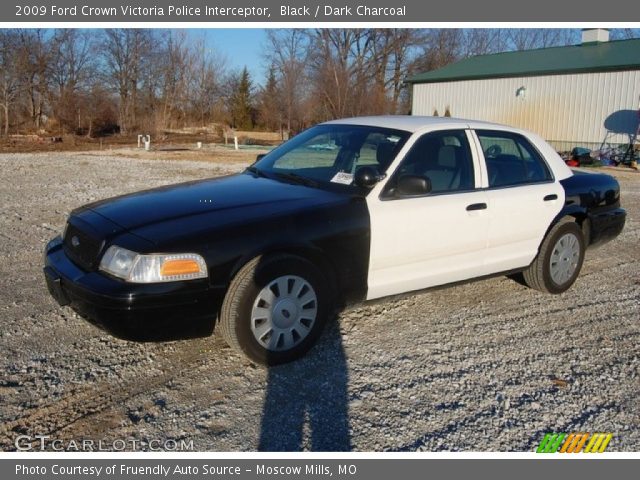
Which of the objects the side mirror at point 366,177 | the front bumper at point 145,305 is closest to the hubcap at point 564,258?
the side mirror at point 366,177

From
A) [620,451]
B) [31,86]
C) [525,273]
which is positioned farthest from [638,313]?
[31,86]

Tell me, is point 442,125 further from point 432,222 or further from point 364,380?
point 364,380

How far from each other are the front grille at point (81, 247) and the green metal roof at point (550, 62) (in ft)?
78.3

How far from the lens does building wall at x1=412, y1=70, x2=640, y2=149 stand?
76.6ft

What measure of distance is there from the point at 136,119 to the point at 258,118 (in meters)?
9.77

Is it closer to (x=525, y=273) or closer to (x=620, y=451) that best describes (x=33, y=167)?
(x=525, y=273)

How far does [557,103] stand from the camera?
25.6 metres

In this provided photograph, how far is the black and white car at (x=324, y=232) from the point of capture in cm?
364

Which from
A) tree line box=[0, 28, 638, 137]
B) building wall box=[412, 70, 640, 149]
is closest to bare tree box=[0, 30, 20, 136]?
tree line box=[0, 28, 638, 137]

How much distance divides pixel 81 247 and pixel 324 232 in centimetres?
163

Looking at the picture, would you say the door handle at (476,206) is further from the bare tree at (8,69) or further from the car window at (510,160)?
the bare tree at (8,69)

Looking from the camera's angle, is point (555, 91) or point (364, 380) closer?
point (364, 380)

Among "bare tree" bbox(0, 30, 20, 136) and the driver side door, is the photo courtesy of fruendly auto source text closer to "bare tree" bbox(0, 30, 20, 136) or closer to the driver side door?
the driver side door

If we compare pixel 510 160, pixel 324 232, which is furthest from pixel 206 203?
pixel 510 160
